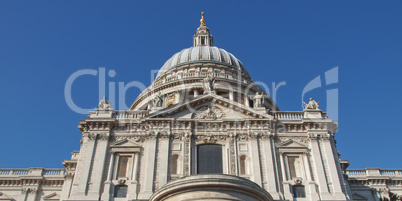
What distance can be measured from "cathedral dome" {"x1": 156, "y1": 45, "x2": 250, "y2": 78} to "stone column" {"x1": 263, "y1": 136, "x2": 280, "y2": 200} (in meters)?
25.8

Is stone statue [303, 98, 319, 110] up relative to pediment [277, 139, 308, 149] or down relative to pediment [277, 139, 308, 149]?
up

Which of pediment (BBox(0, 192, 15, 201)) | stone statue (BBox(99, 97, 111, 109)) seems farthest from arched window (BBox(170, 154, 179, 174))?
pediment (BBox(0, 192, 15, 201))

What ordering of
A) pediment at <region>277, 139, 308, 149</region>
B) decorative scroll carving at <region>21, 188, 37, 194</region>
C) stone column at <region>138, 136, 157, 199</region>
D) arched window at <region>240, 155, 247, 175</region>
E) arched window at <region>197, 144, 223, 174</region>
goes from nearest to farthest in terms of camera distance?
stone column at <region>138, 136, 157, 199</region>
arched window at <region>240, 155, 247, 175</region>
arched window at <region>197, 144, 223, 174</region>
pediment at <region>277, 139, 308, 149</region>
decorative scroll carving at <region>21, 188, 37, 194</region>

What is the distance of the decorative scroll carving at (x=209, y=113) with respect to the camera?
113 feet

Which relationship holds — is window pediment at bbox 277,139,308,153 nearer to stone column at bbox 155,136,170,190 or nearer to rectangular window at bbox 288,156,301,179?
rectangular window at bbox 288,156,301,179

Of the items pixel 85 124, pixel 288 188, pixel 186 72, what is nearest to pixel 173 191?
pixel 288 188

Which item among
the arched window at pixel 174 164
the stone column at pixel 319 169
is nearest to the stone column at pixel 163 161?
the arched window at pixel 174 164

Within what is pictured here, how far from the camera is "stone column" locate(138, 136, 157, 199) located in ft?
96.6

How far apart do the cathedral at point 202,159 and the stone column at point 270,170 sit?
3.0 inches

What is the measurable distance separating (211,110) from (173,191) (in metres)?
A: 10.9

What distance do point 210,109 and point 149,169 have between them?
8132mm

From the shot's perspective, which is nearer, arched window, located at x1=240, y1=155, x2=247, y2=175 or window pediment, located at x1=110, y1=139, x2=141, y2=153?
arched window, located at x1=240, y1=155, x2=247, y2=175

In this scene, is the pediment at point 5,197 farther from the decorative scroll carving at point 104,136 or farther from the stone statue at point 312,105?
the stone statue at point 312,105

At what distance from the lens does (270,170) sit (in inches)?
1225
